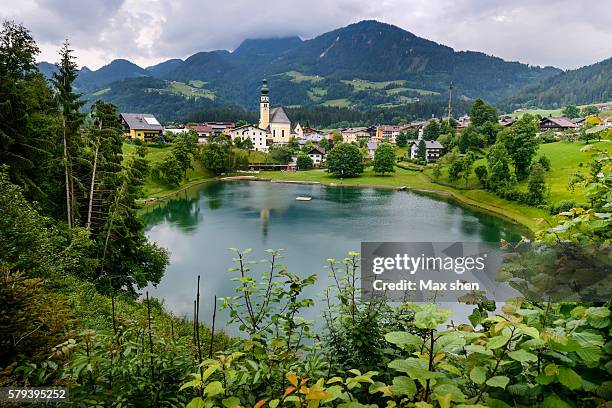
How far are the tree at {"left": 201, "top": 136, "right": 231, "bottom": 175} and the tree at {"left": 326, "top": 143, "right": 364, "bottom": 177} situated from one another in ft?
49.9

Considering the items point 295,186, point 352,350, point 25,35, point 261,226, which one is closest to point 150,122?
point 295,186

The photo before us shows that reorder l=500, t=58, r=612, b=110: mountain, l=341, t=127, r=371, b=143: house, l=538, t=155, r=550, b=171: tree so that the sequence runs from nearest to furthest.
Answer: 1. l=538, t=155, r=550, b=171: tree
2. l=341, t=127, r=371, b=143: house
3. l=500, t=58, r=612, b=110: mountain

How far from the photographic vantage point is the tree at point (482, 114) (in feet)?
190

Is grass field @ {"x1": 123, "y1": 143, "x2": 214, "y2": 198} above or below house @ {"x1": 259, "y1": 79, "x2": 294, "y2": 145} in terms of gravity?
below

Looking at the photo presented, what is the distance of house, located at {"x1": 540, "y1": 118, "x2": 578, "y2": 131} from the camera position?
61.3 m

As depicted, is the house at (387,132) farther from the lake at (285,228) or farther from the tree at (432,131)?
the lake at (285,228)

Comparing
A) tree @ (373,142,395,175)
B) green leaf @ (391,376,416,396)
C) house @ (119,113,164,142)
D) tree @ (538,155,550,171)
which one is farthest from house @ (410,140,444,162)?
green leaf @ (391,376,416,396)

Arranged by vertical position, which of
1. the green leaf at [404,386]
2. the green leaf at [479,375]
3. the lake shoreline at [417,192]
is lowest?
the lake shoreline at [417,192]

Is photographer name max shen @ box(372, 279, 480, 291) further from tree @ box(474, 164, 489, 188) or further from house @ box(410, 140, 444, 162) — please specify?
house @ box(410, 140, 444, 162)

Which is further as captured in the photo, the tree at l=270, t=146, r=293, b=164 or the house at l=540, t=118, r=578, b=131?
the tree at l=270, t=146, r=293, b=164

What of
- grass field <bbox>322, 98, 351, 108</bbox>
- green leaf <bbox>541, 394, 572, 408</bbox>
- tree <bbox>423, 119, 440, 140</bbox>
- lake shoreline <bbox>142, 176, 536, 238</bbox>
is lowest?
lake shoreline <bbox>142, 176, 536, 238</bbox>

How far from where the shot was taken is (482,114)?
5841 centimetres

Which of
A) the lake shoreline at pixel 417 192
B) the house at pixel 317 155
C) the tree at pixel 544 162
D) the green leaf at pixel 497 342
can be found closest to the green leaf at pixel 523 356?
the green leaf at pixel 497 342

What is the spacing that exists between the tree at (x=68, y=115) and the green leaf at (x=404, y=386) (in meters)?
13.0
